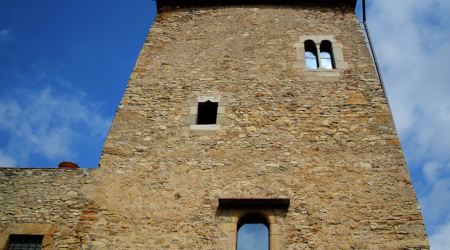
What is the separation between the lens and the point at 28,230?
20.4ft

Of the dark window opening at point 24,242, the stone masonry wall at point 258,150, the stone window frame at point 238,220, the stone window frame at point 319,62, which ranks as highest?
the stone window frame at point 319,62

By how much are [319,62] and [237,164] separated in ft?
11.9

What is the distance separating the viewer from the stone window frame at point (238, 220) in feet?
19.0

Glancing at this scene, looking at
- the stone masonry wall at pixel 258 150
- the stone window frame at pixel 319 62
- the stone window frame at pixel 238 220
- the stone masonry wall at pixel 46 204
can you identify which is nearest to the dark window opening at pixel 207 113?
the stone masonry wall at pixel 258 150

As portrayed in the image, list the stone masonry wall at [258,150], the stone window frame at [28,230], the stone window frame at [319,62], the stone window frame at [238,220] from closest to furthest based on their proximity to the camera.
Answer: the stone window frame at [238,220] < the stone masonry wall at [258,150] < the stone window frame at [28,230] < the stone window frame at [319,62]

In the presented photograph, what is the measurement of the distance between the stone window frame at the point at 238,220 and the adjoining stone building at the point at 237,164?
0.02 metres

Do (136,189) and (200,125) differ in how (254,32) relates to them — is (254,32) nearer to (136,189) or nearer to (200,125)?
(200,125)

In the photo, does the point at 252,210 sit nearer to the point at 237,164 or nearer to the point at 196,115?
the point at 237,164

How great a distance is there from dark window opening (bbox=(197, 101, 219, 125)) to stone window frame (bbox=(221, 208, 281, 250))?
2430mm

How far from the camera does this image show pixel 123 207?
6406 mm

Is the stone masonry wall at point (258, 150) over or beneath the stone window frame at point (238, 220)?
over

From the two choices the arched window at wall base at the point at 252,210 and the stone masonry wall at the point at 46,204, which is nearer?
the arched window at wall base at the point at 252,210

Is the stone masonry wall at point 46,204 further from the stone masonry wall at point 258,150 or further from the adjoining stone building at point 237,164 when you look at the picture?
the stone masonry wall at point 258,150

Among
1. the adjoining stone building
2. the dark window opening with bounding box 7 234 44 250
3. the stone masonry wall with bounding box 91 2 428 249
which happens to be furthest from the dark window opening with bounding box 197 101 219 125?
the dark window opening with bounding box 7 234 44 250
